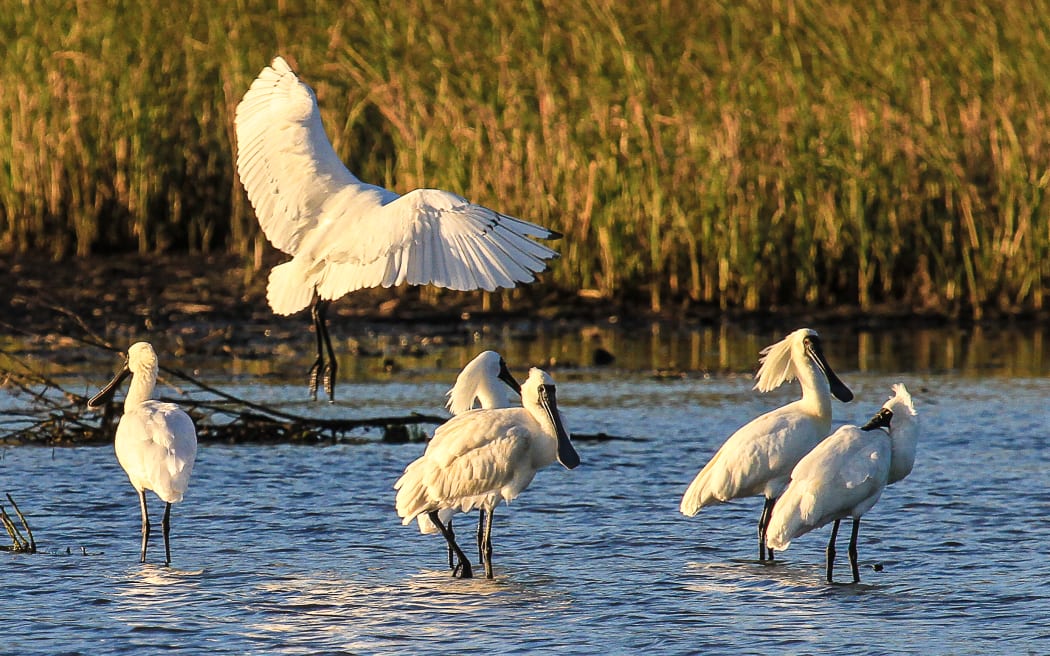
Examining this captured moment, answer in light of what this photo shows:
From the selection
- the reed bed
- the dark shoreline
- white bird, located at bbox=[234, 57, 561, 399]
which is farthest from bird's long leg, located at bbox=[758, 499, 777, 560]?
the dark shoreline

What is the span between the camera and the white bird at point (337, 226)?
7.75 meters

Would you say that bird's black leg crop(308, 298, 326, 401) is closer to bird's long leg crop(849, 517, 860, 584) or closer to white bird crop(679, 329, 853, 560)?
white bird crop(679, 329, 853, 560)

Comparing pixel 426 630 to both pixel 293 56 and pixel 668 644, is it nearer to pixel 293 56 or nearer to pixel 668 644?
pixel 668 644

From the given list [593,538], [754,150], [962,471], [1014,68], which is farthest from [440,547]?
[1014,68]

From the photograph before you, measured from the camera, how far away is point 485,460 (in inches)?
289

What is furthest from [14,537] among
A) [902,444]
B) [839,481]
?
[902,444]

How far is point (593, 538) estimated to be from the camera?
7867mm

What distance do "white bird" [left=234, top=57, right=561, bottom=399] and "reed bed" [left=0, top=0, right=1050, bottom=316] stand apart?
4061 millimetres

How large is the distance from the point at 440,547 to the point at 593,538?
0.68 m

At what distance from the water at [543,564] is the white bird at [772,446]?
26cm

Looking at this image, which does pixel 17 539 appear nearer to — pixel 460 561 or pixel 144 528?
pixel 144 528

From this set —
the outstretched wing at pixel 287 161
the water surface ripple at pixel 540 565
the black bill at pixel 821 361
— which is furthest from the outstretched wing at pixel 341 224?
the black bill at pixel 821 361

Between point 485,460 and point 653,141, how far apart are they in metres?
6.83

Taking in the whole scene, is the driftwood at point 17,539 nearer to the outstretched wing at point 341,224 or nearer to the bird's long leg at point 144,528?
the bird's long leg at point 144,528
